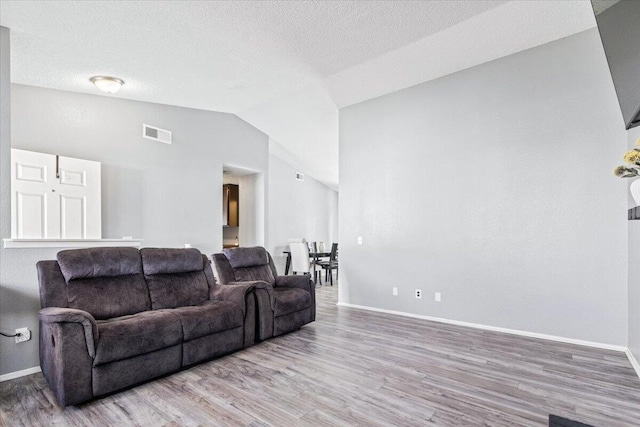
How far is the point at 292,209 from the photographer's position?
8.66 m

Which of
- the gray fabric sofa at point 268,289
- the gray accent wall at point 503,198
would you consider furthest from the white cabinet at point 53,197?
the gray accent wall at point 503,198

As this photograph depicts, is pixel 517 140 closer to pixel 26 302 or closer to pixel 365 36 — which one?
pixel 365 36

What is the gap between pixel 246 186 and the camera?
7516mm

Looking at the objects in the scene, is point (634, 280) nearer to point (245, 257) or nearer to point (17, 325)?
point (245, 257)

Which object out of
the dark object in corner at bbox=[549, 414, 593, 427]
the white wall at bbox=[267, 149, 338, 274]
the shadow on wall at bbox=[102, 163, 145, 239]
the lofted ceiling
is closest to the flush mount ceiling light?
the lofted ceiling

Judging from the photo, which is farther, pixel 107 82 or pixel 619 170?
pixel 107 82

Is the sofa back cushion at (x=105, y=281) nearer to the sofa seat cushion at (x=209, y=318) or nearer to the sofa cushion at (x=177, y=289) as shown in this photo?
the sofa cushion at (x=177, y=289)

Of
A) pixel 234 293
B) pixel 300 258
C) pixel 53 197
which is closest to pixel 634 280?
pixel 234 293

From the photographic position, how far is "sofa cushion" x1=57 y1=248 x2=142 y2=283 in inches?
105

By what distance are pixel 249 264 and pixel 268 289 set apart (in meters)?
0.72

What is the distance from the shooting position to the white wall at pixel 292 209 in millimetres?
7941

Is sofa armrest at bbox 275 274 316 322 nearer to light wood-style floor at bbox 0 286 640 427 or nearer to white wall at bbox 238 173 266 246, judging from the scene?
light wood-style floor at bbox 0 286 640 427

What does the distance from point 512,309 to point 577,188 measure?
1.43 meters

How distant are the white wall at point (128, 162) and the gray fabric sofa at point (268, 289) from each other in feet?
5.44
